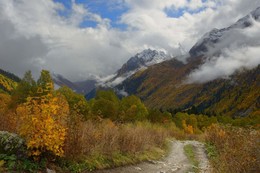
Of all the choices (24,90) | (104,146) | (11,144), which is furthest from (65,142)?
(24,90)

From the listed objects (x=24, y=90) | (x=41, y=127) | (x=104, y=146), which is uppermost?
(x=24, y=90)

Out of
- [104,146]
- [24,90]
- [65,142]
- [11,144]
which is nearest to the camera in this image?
[11,144]

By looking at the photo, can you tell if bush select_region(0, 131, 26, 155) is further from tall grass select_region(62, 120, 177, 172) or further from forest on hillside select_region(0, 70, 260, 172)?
tall grass select_region(62, 120, 177, 172)

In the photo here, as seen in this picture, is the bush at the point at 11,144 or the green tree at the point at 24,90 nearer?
the bush at the point at 11,144

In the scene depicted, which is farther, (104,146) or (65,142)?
(104,146)

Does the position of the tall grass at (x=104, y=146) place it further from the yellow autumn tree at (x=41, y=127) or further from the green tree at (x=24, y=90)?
the green tree at (x=24, y=90)

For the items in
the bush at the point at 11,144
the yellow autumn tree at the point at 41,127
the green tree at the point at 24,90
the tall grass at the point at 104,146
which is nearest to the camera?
the yellow autumn tree at the point at 41,127

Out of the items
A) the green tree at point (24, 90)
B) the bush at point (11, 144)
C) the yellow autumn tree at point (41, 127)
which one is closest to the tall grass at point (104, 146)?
the yellow autumn tree at point (41, 127)

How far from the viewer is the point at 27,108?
12977mm

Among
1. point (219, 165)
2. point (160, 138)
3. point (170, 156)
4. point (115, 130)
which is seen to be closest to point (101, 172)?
point (115, 130)

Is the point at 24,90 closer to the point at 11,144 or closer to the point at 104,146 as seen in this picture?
the point at 104,146

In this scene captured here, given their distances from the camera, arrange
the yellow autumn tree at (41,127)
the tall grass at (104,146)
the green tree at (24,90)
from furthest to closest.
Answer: the green tree at (24,90) → the tall grass at (104,146) → the yellow autumn tree at (41,127)

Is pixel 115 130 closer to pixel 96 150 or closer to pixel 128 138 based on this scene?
pixel 128 138

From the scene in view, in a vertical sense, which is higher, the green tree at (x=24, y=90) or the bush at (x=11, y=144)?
the green tree at (x=24, y=90)
